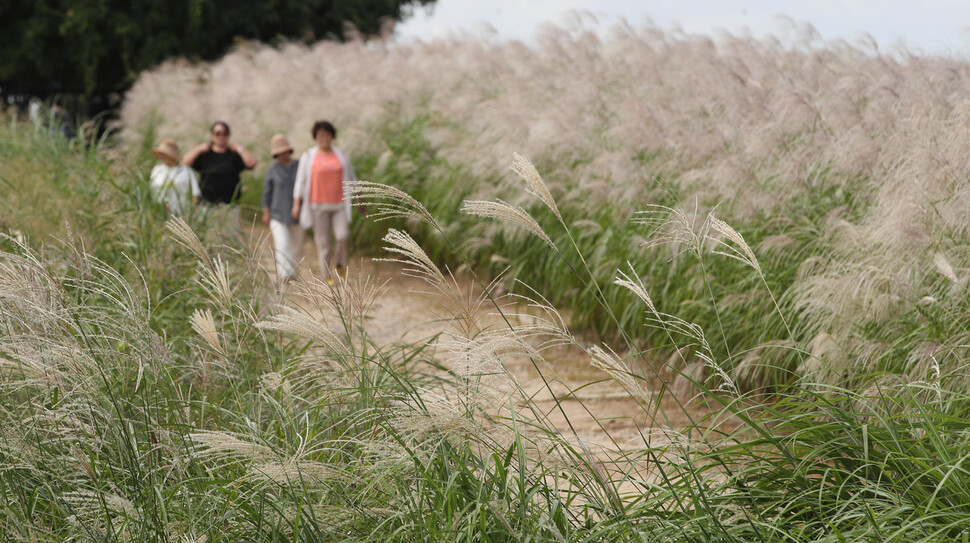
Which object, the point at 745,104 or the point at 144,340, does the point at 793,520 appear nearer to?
the point at 144,340

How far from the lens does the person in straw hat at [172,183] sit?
693cm

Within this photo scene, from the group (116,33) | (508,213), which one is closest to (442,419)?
(508,213)

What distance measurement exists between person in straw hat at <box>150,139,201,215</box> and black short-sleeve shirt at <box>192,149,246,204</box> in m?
0.26

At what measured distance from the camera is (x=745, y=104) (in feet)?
21.6

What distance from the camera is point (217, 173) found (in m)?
8.66

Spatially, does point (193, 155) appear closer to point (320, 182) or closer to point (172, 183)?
point (320, 182)

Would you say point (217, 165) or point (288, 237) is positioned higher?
point (217, 165)

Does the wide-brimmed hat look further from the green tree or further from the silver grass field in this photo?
the green tree

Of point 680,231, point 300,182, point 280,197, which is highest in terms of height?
point 680,231

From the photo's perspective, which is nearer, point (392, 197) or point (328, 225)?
point (392, 197)

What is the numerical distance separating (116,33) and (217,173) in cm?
1338

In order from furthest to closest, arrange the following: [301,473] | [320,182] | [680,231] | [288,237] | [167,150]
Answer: [288,237], [320,182], [167,150], [680,231], [301,473]

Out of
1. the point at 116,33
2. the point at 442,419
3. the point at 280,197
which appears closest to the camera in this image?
the point at 442,419

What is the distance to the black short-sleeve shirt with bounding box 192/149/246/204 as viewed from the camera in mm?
8648
